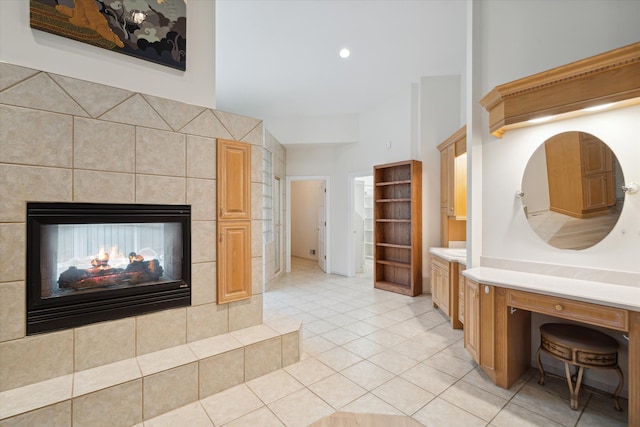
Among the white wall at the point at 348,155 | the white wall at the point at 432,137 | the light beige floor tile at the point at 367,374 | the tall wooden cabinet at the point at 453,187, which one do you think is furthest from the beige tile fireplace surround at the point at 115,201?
the white wall at the point at 348,155

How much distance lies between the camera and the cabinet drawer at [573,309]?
1.68 meters

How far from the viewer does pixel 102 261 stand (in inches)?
80.0

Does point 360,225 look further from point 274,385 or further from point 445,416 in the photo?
point 445,416

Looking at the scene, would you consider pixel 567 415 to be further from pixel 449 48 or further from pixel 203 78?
pixel 449 48

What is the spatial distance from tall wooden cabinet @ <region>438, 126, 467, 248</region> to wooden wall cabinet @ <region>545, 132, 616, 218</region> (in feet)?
3.83

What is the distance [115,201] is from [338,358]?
2219 mm

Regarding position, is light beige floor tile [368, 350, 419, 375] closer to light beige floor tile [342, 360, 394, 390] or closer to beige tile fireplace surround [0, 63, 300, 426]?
light beige floor tile [342, 360, 394, 390]

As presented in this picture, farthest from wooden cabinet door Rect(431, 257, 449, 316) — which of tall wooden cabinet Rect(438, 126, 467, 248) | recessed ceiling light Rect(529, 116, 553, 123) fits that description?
recessed ceiling light Rect(529, 116, 553, 123)

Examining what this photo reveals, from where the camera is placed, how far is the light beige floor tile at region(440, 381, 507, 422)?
1.93 metres

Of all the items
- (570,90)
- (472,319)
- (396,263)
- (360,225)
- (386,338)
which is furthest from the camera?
(360,225)

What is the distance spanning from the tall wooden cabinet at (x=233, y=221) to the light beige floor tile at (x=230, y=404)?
0.68 meters

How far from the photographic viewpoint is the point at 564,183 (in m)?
2.28

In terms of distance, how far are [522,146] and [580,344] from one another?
1.54m

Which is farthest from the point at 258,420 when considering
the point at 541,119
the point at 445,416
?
the point at 541,119
